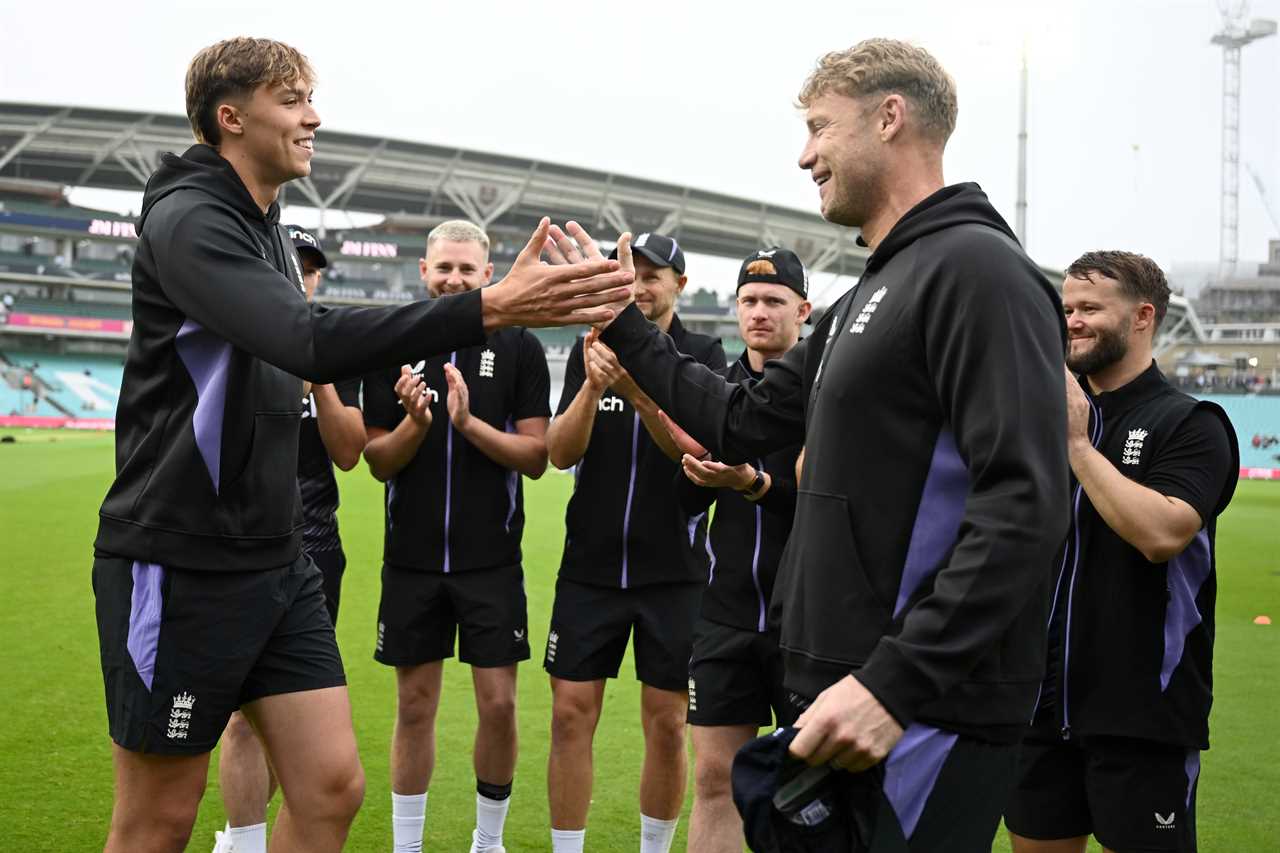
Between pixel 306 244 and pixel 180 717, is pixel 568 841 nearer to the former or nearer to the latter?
pixel 180 717

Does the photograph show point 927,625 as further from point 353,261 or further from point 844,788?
point 353,261

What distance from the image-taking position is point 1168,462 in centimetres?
371

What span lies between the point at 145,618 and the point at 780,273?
2.76 m

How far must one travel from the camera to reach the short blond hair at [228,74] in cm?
340

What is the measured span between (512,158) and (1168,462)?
201 ft

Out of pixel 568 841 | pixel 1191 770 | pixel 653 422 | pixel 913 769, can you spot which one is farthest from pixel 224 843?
pixel 1191 770

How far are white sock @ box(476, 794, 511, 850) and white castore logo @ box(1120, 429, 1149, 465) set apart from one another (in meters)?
2.85

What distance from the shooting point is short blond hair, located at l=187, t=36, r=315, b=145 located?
3.40 m

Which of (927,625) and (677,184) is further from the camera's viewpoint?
(677,184)

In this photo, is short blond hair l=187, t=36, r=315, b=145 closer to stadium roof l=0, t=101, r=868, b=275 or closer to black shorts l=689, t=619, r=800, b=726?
black shorts l=689, t=619, r=800, b=726

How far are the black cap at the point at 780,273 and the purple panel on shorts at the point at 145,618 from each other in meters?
2.60

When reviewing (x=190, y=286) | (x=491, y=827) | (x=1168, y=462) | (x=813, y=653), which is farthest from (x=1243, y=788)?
(x=190, y=286)

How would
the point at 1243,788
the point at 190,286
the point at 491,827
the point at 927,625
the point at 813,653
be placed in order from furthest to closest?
the point at 1243,788
the point at 491,827
the point at 190,286
the point at 813,653
the point at 927,625

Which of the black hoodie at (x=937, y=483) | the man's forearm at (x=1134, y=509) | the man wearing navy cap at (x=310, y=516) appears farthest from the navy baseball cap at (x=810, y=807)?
the man wearing navy cap at (x=310, y=516)
